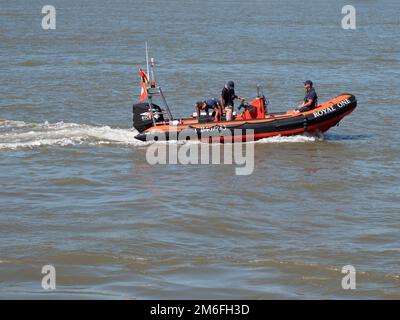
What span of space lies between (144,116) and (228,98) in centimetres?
187

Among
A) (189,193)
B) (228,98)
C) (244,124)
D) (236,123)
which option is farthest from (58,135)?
(189,193)

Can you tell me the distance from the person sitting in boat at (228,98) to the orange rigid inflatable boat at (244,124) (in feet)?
0.87

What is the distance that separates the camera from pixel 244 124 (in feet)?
61.0

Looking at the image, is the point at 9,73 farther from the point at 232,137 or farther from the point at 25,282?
the point at 25,282

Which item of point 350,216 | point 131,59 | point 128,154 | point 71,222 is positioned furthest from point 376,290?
point 131,59

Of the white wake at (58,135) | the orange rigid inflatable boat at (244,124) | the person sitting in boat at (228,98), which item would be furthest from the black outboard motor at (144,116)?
the person sitting in boat at (228,98)

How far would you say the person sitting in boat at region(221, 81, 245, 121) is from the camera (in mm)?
18641

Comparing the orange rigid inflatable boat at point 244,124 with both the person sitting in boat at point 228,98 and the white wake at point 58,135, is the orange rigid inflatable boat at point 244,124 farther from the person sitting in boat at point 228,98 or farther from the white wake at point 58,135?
the white wake at point 58,135

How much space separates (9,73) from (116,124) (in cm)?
944

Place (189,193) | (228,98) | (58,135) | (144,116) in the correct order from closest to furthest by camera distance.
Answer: (189,193), (144,116), (228,98), (58,135)

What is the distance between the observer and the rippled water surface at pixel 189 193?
10.5m

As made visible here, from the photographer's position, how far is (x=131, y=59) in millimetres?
34781

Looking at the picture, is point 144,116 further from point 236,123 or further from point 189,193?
point 189,193
